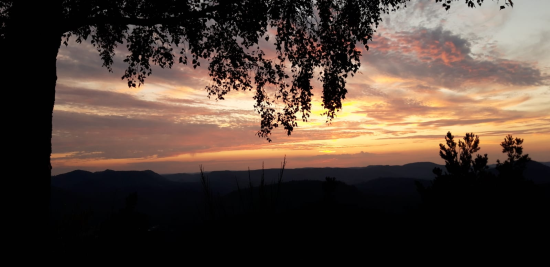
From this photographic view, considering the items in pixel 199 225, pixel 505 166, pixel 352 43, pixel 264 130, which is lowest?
pixel 199 225

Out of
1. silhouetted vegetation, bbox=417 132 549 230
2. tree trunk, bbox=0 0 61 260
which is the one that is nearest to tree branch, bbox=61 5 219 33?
tree trunk, bbox=0 0 61 260

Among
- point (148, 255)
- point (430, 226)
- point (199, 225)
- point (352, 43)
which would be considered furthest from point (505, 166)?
point (148, 255)

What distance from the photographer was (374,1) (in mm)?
7801

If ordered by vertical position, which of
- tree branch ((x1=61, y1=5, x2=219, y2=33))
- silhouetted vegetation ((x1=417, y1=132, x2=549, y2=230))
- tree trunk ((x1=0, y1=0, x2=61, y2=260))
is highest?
tree branch ((x1=61, y1=5, x2=219, y2=33))

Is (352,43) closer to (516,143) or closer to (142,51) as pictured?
(142,51)

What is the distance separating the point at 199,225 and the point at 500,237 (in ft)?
18.6

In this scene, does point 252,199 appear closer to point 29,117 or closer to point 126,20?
point 29,117

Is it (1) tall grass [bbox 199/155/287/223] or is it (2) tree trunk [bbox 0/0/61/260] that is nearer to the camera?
(1) tall grass [bbox 199/155/287/223]

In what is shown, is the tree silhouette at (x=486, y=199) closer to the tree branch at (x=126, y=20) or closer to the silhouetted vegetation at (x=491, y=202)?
the silhouetted vegetation at (x=491, y=202)

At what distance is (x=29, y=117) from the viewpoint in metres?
3.94

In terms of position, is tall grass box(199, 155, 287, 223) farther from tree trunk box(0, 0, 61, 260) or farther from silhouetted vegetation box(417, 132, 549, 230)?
silhouetted vegetation box(417, 132, 549, 230)

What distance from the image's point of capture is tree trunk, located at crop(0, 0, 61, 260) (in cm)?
366

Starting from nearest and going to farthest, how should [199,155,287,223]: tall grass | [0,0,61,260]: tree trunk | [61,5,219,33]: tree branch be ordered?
[199,155,287,223]: tall grass → [0,0,61,260]: tree trunk → [61,5,219,33]: tree branch

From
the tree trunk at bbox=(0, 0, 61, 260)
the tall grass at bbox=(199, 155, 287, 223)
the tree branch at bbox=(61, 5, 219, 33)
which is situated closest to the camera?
the tall grass at bbox=(199, 155, 287, 223)
